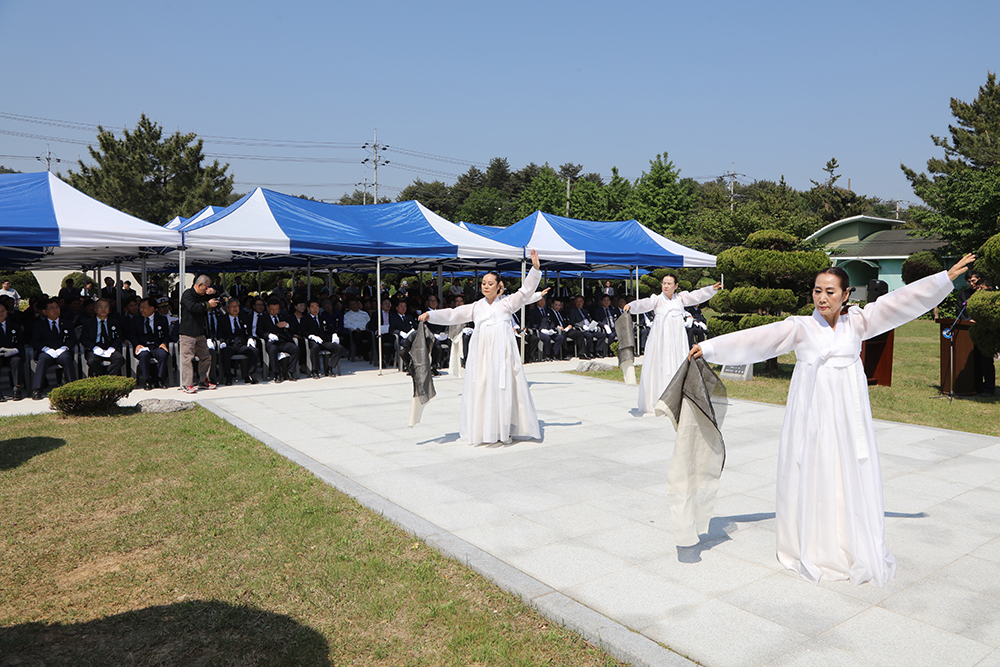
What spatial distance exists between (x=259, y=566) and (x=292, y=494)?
147 centimetres

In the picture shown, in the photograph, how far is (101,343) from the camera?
1162 centimetres

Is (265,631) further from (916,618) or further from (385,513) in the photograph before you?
(916,618)

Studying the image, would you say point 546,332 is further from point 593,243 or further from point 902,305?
point 902,305

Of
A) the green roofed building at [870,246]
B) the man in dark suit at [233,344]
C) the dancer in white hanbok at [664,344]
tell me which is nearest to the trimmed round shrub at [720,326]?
the dancer in white hanbok at [664,344]

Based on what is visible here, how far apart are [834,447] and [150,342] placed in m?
11.6

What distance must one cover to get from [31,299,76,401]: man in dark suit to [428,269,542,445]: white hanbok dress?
719cm

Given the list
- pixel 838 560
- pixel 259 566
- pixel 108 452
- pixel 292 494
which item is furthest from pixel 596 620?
pixel 108 452

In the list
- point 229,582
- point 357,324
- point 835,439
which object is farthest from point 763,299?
point 229,582

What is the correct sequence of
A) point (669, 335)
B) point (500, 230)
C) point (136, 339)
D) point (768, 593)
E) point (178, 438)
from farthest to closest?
point (500, 230)
point (136, 339)
point (669, 335)
point (178, 438)
point (768, 593)

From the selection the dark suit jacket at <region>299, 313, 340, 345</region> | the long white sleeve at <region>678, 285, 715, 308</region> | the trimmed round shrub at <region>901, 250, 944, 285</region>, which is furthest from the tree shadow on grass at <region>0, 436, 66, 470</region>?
the trimmed round shrub at <region>901, 250, 944, 285</region>

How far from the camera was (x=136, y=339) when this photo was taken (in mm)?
12094

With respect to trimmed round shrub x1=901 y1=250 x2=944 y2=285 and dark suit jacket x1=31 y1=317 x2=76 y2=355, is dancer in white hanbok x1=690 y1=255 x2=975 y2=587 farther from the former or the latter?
trimmed round shrub x1=901 y1=250 x2=944 y2=285

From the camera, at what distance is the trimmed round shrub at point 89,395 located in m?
8.90

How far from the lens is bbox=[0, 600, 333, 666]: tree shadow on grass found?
10.8 feet
